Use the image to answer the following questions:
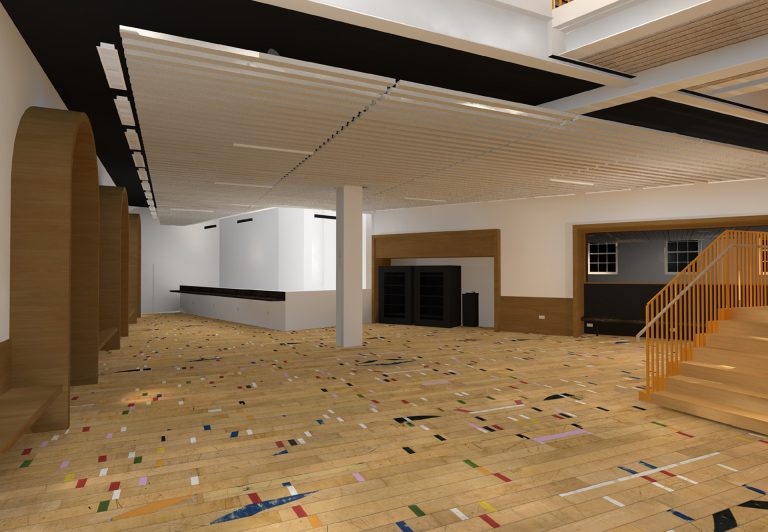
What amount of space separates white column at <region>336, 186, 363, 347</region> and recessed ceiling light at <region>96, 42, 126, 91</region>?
17.2 ft

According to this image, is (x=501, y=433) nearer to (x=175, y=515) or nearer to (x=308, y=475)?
(x=308, y=475)

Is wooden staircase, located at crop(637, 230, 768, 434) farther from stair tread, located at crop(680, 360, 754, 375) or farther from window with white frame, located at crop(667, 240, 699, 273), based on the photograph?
window with white frame, located at crop(667, 240, 699, 273)

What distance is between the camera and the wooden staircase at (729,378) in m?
5.02

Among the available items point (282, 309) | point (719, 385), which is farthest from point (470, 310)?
point (719, 385)

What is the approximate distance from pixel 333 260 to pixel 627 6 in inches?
544

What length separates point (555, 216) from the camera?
480 inches

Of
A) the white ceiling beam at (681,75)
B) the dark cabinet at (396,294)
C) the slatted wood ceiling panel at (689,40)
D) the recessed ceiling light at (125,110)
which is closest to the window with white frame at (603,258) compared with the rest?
the dark cabinet at (396,294)

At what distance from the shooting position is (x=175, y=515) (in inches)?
123

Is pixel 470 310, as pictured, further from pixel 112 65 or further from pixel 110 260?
pixel 112 65

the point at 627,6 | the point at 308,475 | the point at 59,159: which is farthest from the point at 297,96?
the point at 308,475

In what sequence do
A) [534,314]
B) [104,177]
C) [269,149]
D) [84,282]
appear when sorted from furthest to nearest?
[534,314] → [104,177] → [269,149] → [84,282]

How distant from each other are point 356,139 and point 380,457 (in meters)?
4.18

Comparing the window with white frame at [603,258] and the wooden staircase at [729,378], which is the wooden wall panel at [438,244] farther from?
the wooden staircase at [729,378]

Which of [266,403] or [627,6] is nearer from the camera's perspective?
[627,6]
